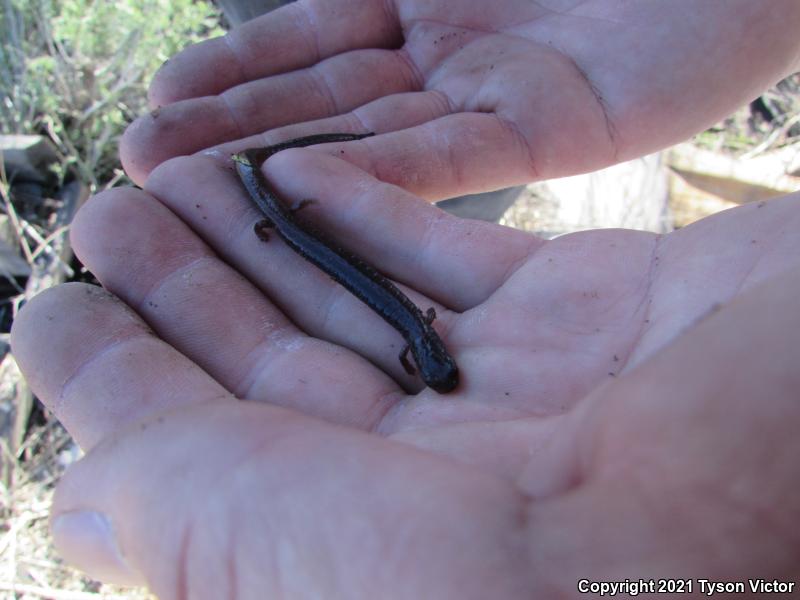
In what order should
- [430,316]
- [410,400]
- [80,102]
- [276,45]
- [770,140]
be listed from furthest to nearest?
1. [770,140]
2. [80,102]
3. [276,45]
4. [430,316]
5. [410,400]

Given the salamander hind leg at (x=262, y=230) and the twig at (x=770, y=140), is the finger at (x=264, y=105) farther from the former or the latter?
the twig at (x=770, y=140)

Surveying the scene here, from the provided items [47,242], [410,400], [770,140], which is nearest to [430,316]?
[410,400]

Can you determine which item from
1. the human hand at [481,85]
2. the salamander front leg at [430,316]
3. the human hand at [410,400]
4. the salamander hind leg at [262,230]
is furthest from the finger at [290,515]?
the human hand at [481,85]

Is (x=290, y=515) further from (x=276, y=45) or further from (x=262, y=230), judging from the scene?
(x=276, y=45)

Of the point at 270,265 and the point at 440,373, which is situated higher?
the point at 270,265

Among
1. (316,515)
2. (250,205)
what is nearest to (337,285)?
(250,205)

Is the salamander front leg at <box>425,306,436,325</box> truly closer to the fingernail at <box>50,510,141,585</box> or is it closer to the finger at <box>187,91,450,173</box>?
the finger at <box>187,91,450,173</box>

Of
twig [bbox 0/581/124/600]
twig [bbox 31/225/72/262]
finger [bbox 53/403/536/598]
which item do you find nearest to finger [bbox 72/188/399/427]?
finger [bbox 53/403/536/598]
